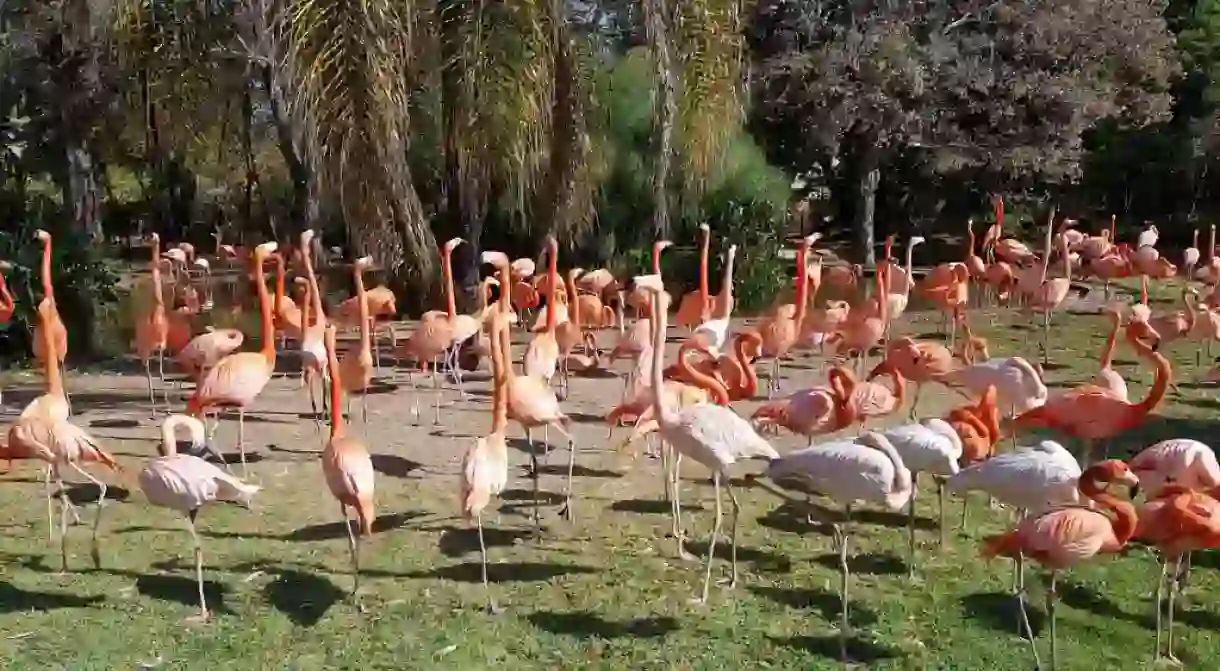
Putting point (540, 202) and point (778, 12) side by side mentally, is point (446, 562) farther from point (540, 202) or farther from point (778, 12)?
point (778, 12)

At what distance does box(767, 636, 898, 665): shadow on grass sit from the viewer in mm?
4844

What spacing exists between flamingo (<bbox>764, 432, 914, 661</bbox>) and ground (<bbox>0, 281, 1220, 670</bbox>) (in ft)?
1.77

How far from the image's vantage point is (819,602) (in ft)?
17.7

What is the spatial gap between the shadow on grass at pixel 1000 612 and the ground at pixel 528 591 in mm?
12

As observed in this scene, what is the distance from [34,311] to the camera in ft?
37.2

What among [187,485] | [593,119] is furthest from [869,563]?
[593,119]

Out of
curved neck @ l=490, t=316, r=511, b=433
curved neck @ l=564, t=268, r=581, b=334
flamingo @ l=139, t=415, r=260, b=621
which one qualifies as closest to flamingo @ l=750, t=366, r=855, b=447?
curved neck @ l=490, t=316, r=511, b=433

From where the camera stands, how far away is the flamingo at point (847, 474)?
4.89 meters

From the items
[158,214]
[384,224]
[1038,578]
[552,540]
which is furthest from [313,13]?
[158,214]

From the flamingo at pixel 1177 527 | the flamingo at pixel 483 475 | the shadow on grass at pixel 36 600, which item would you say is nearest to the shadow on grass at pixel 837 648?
the flamingo at pixel 1177 527

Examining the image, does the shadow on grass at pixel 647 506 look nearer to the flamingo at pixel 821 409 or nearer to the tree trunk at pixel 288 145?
the flamingo at pixel 821 409

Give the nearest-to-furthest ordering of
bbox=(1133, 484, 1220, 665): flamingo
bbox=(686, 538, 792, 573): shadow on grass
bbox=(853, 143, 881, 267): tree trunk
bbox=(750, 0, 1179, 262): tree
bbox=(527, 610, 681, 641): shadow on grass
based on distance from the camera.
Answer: bbox=(1133, 484, 1220, 665): flamingo
bbox=(527, 610, 681, 641): shadow on grass
bbox=(686, 538, 792, 573): shadow on grass
bbox=(750, 0, 1179, 262): tree
bbox=(853, 143, 881, 267): tree trunk

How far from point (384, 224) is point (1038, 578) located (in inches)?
225

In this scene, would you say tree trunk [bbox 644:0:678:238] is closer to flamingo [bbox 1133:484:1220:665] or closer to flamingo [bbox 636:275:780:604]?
flamingo [bbox 636:275:780:604]
